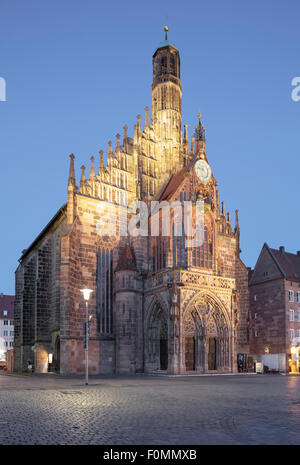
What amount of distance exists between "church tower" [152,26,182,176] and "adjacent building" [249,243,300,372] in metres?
20.0

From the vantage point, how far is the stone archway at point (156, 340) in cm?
3681

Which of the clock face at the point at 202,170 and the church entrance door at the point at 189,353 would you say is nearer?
the church entrance door at the point at 189,353

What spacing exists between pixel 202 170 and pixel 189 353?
56.9 feet

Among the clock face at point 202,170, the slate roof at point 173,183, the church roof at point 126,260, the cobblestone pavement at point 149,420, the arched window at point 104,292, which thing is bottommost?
the cobblestone pavement at point 149,420

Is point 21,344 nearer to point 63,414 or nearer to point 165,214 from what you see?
point 165,214

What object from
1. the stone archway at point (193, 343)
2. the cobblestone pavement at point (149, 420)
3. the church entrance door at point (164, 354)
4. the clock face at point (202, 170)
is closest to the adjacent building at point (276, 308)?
the stone archway at point (193, 343)

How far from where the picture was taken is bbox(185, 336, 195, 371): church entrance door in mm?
36750

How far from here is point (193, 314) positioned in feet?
122

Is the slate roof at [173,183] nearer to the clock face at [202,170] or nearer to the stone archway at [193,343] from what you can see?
the clock face at [202,170]

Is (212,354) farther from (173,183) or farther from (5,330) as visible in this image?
(5,330)

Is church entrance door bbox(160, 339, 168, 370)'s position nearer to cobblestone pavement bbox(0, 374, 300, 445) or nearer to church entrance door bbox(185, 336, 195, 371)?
church entrance door bbox(185, 336, 195, 371)

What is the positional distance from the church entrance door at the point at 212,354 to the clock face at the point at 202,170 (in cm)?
1510

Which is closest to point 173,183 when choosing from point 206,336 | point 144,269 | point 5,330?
point 144,269
